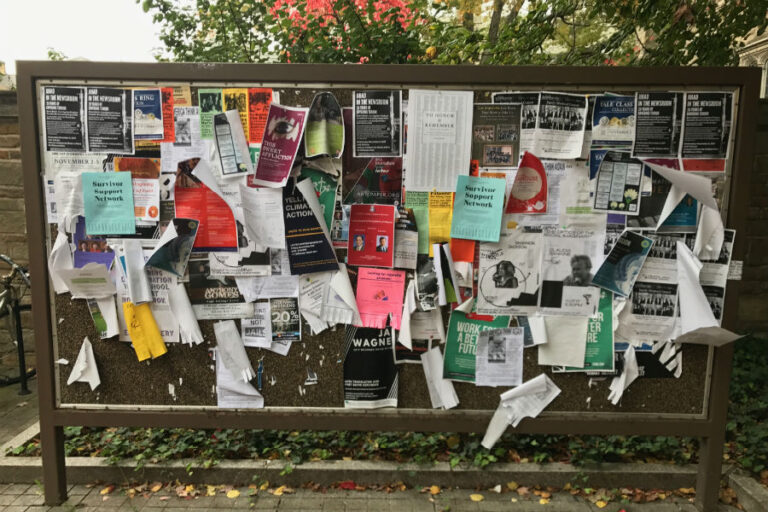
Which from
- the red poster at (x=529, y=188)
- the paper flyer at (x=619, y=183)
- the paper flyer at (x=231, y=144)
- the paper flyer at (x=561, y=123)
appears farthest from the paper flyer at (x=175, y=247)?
the paper flyer at (x=619, y=183)

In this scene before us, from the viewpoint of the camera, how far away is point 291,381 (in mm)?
2643

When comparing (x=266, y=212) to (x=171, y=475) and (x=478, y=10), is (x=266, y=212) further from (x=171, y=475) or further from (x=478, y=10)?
(x=478, y=10)

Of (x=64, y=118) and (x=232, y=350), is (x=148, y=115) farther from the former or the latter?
(x=232, y=350)

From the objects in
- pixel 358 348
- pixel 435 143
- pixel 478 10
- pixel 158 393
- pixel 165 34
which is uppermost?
pixel 478 10

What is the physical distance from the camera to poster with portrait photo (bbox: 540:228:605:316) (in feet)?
8.21

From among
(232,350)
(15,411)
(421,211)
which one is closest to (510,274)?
(421,211)

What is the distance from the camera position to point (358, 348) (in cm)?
260

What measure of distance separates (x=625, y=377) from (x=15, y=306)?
470 centimetres

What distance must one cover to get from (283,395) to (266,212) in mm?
981

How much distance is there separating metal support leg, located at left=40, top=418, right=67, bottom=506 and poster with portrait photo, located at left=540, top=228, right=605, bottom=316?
2711mm

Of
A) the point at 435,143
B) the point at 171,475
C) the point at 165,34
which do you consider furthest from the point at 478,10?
the point at 171,475

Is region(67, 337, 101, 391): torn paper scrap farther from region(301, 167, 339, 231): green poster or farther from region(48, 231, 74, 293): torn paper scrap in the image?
region(301, 167, 339, 231): green poster

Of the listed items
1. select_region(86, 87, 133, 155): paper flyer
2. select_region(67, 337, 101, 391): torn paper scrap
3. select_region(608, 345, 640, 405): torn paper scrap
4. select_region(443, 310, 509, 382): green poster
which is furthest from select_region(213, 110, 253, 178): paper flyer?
select_region(608, 345, 640, 405): torn paper scrap

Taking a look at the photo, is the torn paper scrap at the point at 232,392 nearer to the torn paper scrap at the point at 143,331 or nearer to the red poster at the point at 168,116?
the torn paper scrap at the point at 143,331
